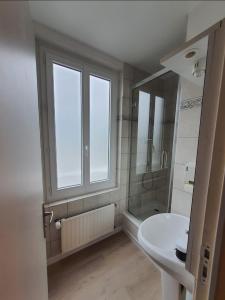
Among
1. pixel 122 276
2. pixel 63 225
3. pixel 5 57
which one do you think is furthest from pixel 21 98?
pixel 122 276

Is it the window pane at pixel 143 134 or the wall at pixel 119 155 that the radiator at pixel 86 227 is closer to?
the wall at pixel 119 155

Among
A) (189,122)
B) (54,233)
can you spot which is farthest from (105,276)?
(189,122)

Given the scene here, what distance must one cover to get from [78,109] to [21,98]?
1112mm

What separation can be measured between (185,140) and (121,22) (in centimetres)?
96

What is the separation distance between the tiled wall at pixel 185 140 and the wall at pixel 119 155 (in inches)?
29.4

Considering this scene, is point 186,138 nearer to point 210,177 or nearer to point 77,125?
point 210,177

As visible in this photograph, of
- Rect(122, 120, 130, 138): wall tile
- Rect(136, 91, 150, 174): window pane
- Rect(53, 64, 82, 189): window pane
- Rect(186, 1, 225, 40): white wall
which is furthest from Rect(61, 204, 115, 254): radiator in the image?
Rect(186, 1, 225, 40): white wall

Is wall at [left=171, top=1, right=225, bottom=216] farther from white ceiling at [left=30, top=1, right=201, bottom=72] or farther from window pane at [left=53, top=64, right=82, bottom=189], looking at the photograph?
window pane at [left=53, top=64, right=82, bottom=189]

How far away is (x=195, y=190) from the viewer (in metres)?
0.37

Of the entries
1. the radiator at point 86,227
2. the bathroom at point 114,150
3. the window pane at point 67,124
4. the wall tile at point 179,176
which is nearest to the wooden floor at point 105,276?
the bathroom at point 114,150

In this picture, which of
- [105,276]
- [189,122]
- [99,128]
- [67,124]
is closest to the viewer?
[189,122]

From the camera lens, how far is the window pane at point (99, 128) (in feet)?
5.30

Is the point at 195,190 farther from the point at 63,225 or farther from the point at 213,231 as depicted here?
the point at 63,225

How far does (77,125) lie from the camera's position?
151 centimetres
